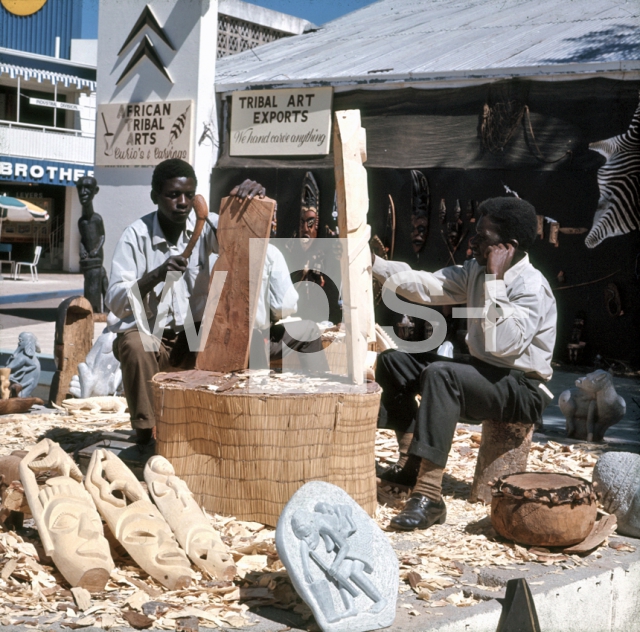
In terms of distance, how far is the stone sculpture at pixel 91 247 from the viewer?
10758 mm

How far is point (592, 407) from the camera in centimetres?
580

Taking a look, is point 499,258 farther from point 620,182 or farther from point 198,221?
point 620,182

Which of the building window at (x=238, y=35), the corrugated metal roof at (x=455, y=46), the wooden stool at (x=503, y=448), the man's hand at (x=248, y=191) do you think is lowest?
the wooden stool at (x=503, y=448)

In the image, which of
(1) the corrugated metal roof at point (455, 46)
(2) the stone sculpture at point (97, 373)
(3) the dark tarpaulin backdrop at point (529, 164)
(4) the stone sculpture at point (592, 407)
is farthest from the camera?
(1) the corrugated metal roof at point (455, 46)

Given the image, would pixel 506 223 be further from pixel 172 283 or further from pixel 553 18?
pixel 553 18

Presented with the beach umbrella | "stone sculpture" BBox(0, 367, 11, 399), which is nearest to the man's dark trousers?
"stone sculpture" BBox(0, 367, 11, 399)

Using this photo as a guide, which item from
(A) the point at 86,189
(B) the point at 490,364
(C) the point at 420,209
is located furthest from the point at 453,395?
(A) the point at 86,189

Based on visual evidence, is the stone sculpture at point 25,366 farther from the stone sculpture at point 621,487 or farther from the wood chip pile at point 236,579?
the stone sculpture at point 621,487

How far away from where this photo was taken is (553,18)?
10414 millimetres

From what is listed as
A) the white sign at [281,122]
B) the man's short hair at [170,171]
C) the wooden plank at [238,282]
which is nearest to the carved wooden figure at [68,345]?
the man's short hair at [170,171]

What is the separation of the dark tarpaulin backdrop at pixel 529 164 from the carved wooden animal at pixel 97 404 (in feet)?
15.4

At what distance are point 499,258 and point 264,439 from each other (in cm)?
134

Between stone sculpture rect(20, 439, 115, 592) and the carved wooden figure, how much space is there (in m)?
3.15

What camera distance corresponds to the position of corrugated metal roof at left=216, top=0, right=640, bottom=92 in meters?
9.03
